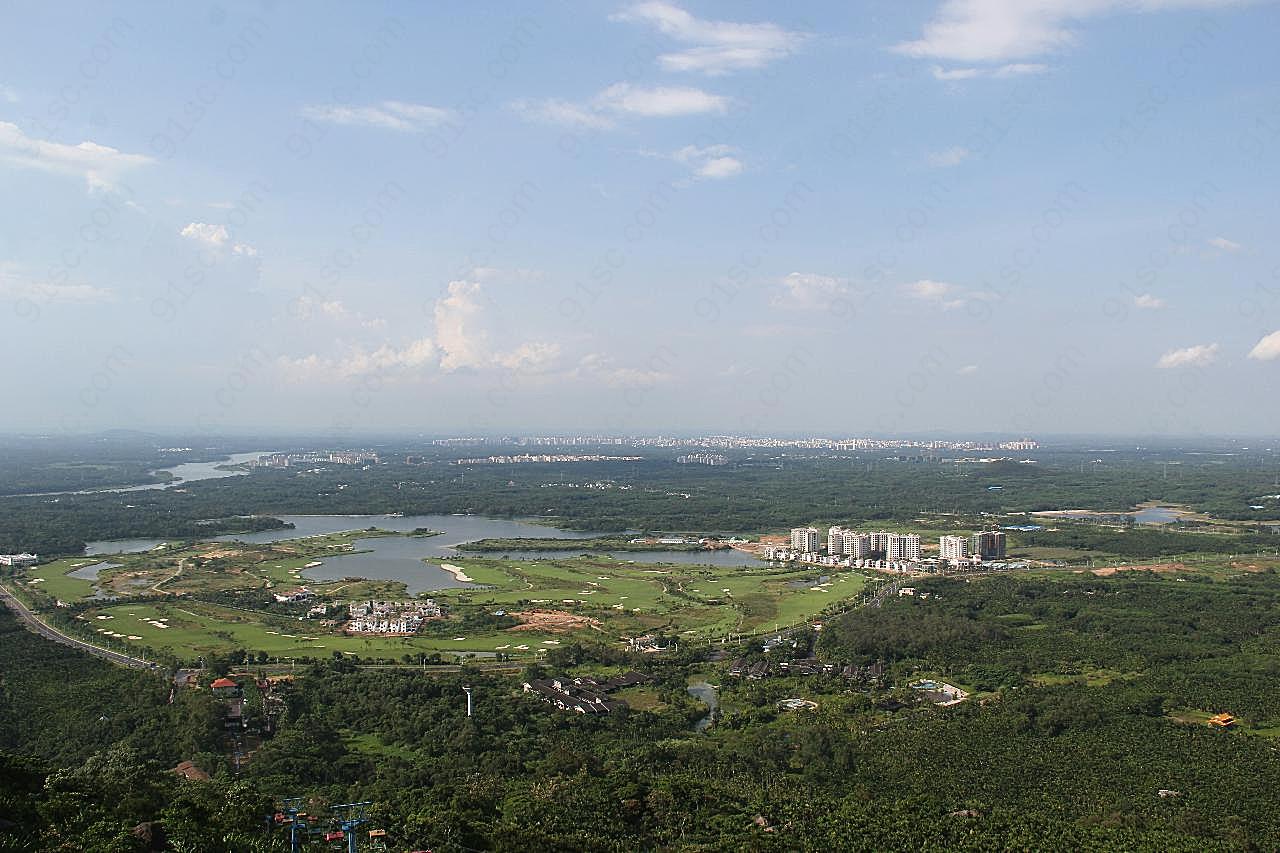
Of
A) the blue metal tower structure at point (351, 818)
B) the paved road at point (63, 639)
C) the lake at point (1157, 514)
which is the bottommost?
the paved road at point (63, 639)

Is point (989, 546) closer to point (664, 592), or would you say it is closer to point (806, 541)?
point (806, 541)

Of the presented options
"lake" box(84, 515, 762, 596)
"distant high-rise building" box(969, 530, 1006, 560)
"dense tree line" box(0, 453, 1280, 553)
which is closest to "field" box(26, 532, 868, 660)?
"lake" box(84, 515, 762, 596)

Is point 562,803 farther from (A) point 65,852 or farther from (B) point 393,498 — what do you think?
(B) point 393,498

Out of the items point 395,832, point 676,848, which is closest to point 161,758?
point 395,832

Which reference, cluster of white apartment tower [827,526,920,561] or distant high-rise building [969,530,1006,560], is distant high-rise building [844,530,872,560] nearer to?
cluster of white apartment tower [827,526,920,561]

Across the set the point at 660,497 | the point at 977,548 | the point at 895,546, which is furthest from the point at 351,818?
the point at 660,497

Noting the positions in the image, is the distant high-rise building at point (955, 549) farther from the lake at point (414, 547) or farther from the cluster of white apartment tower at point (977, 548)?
the lake at point (414, 547)

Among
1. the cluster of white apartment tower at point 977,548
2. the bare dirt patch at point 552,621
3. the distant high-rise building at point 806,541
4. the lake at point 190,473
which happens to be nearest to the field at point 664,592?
the bare dirt patch at point 552,621
